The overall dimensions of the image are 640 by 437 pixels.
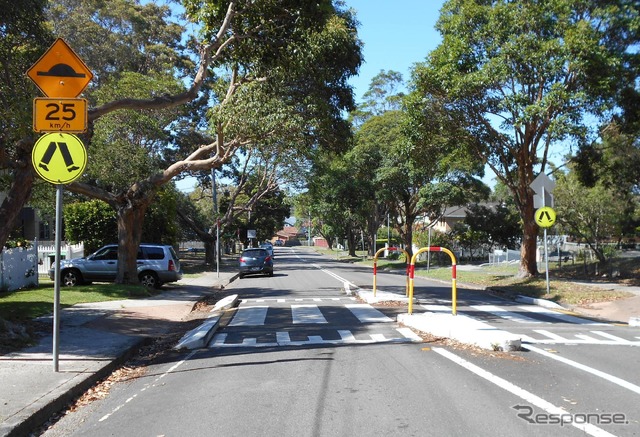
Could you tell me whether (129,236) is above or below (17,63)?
below

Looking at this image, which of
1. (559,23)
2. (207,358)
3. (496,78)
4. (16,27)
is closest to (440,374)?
(207,358)

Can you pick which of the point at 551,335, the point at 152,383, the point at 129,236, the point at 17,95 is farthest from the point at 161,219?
the point at 152,383

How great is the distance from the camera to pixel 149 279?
21.8 m

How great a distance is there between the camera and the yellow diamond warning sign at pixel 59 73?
25.2 ft

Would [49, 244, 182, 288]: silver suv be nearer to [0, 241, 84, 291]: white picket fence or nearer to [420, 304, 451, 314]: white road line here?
[0, 241, 84, 291]: white picket fence

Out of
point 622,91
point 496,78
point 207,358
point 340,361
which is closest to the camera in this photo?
point 340,361

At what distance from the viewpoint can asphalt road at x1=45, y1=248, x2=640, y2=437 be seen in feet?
17.7

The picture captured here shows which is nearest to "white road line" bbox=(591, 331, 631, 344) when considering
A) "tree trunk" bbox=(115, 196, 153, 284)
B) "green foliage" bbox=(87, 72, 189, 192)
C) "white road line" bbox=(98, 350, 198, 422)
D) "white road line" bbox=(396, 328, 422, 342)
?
"white road line" bbox=(396, 328, 422, 342)

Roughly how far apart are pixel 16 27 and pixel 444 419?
12228 millimetres

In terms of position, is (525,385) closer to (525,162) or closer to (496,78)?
(496,78)

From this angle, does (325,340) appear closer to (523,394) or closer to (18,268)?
(523,394)

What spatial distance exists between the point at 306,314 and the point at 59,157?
8.01 m

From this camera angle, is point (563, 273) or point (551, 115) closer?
point (551, 115)

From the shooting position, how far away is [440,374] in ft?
24.0
